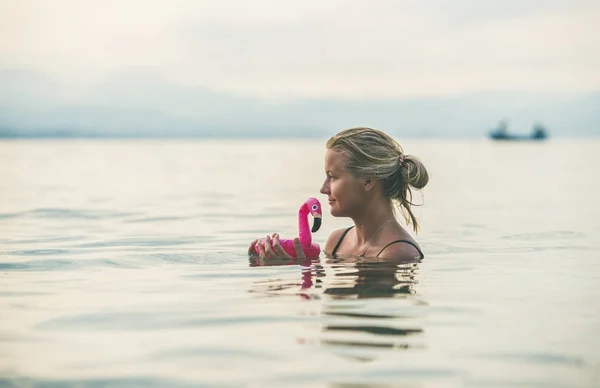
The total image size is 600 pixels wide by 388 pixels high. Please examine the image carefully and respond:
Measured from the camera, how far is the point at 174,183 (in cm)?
2427

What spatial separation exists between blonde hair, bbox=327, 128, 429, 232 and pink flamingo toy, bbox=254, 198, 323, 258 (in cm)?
47

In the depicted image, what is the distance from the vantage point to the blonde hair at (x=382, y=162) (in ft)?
25.1

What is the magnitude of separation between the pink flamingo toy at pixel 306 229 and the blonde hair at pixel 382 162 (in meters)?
0.47

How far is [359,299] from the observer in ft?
19.6

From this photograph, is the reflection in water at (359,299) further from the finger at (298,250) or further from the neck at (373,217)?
the neck at (373,217)

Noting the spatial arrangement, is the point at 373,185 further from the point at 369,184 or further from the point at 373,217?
the point at 373,217

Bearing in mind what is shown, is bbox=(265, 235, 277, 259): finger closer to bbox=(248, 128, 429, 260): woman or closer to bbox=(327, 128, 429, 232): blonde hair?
bbox=(248, 128, 429, 260): woman

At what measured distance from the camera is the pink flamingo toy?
783 centimetres

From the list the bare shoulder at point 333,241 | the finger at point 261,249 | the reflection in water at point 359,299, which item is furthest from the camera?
the bare shoulder at point 333,241

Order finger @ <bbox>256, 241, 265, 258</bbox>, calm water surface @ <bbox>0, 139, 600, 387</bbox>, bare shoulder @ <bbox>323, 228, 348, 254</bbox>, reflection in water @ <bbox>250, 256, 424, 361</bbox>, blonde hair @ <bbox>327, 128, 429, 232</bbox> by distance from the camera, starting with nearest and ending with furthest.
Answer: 1. calm water surface @ <bbox>0, 139, 600, 387</bbox>
2. reflection in water @ <bbox>250, 256, 424, 361</bbox>
3. blonde hair @ <bbox>327, 128, 429, 232</bbox>
4. finger @ <bbox>256, 241, 265, 258</bbox>
5. bare shoulder @ <bbox>323, 228, 348, 254</bbox>

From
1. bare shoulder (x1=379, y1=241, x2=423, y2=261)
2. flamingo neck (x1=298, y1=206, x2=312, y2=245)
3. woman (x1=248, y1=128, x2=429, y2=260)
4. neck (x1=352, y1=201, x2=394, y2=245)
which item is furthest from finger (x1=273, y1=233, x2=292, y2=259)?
bare shoulder (x1=379, y1=241, x2=423, y2=261)

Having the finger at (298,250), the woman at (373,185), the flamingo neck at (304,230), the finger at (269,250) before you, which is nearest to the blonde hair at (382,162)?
the woman at (373,185)

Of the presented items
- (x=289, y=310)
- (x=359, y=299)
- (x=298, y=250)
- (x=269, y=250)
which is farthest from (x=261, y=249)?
(x=289, y=310)

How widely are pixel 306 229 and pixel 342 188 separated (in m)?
0.53
